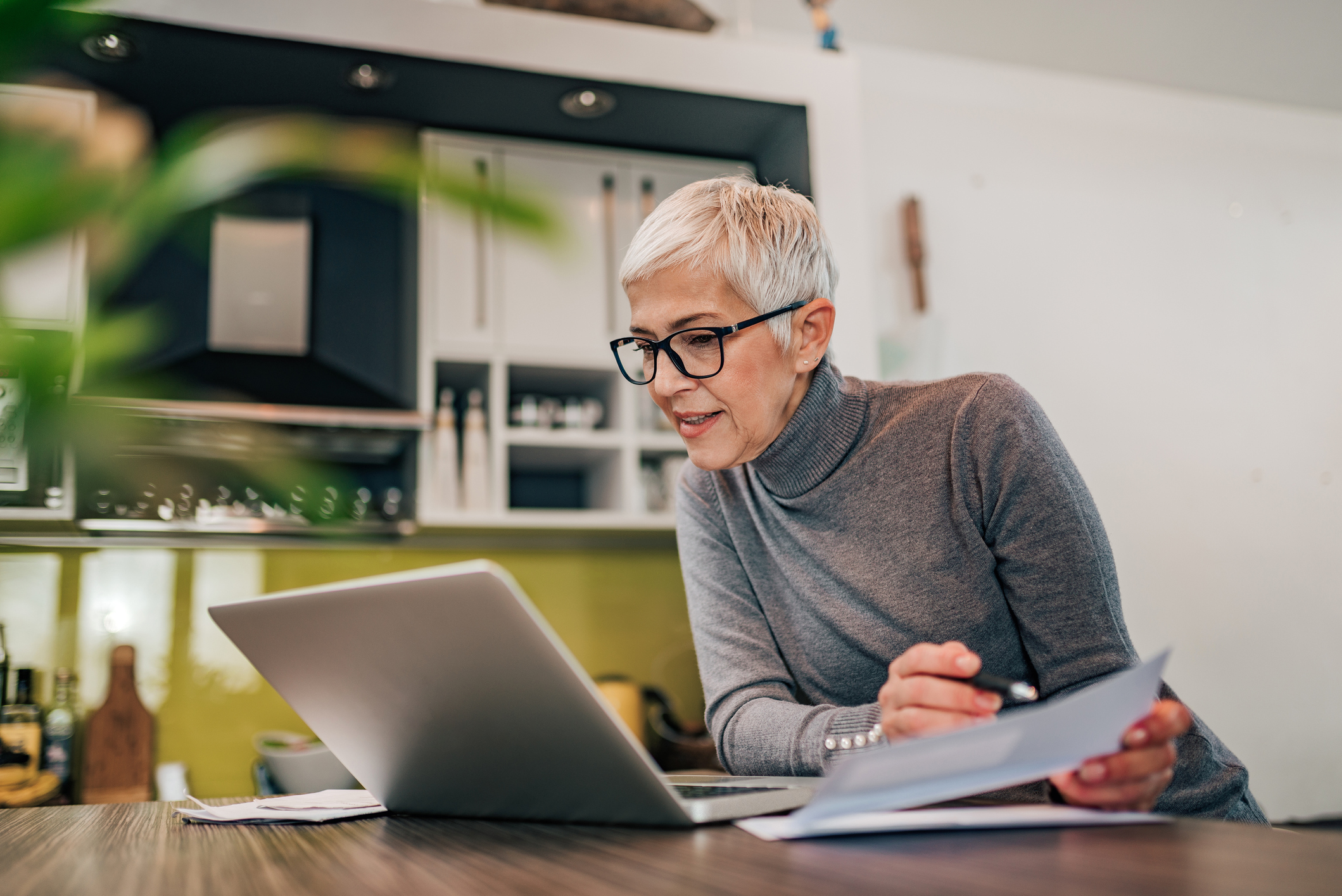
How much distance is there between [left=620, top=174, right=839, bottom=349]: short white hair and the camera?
1.14 m

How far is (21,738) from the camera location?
211 cm

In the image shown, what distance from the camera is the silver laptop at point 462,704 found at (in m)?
0.55

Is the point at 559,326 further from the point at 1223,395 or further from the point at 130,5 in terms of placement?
the point at 1223,395

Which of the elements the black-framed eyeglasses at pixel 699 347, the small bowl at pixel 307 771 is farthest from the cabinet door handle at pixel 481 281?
the black-framed eyeglasses at pixel 699 347

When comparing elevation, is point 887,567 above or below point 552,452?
below

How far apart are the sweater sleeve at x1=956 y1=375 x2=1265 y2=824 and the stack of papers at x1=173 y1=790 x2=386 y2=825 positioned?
0.65 metres

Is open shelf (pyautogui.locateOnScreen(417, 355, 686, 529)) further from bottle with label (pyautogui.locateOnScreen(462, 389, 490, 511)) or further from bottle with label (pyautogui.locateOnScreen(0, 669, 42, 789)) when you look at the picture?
bottle with label (pyautogui.locateOnScreen(0, 669, 42, 789))

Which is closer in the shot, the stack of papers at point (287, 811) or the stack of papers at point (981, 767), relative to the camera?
the stack of papers at point (981, 767)

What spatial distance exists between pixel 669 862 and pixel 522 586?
2370 millimetres

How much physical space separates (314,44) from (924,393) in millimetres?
1716

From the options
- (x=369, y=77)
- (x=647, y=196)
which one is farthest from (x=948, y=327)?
(x=369, y=77)

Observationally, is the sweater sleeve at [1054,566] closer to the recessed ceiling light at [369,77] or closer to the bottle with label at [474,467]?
the bottle with label at [474,467]

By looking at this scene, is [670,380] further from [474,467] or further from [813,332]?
[474,467]

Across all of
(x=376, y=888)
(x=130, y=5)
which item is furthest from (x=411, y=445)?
(x=376, y=888)
